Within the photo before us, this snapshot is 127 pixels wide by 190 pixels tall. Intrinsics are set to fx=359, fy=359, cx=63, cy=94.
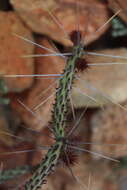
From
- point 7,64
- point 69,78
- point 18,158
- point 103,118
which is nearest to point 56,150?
point 69,78

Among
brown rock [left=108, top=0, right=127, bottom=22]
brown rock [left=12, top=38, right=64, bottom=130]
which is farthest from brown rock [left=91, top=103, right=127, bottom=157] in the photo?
brown rock [left=108, top=0, right=127, bottom=22]

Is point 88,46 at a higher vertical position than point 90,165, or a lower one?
higher

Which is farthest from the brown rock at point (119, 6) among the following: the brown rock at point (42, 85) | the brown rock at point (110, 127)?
the brown rock at point (110, 127)

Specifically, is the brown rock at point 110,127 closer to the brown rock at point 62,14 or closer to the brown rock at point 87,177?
the brown rock at point 87,177

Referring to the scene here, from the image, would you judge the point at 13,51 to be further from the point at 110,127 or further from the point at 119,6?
the point at 110,127

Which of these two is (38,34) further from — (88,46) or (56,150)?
(56,150)

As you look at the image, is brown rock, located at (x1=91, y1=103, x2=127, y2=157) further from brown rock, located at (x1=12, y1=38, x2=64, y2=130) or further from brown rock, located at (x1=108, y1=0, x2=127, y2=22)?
brown rock, located at (x1=108, y1=0, x2=127, y2=22)

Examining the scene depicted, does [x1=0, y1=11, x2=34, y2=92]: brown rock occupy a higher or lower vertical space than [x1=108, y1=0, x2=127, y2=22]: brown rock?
lower
